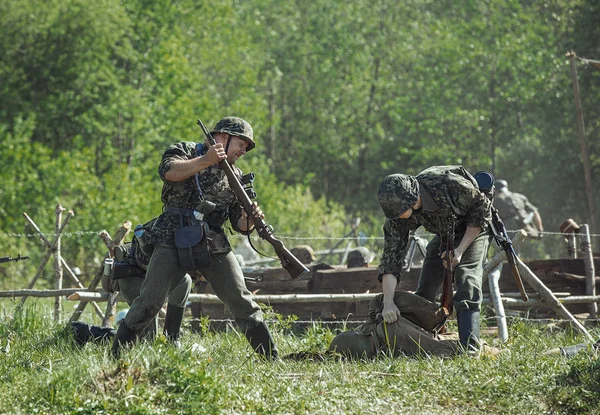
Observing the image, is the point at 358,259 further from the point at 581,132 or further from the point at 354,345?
the point at 354,345

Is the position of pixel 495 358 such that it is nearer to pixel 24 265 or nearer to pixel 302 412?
pixel 302 412

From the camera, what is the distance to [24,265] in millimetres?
23109

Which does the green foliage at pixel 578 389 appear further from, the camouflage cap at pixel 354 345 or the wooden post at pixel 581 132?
the wooden post at pixel 581 132

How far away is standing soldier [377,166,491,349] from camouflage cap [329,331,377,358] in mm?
267

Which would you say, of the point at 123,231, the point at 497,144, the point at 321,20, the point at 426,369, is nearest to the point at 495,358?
the point at 426,369

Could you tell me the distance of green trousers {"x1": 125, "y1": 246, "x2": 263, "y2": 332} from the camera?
714cm

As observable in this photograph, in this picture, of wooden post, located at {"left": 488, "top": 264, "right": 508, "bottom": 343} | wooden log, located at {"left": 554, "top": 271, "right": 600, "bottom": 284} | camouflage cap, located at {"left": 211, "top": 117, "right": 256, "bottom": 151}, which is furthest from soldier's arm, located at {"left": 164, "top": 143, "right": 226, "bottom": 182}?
wooden log, located at {"left": 554, "top": 271, "right": 600, "bottom": 284}

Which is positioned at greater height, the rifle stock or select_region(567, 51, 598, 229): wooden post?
select_region(567, 51, 598, 229): wooden post

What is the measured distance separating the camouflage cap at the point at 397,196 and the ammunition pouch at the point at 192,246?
4.54 ft

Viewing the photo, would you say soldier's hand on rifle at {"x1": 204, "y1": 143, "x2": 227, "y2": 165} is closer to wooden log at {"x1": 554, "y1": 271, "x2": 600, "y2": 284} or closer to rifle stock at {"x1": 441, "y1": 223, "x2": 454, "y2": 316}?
rifle stock at {"x1": 441, "y1": 223, "x2": 454, "y2": 316}

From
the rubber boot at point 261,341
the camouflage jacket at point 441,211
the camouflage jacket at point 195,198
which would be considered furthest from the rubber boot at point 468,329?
the camouflage jacket at point 195,198

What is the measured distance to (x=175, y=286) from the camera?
744cm

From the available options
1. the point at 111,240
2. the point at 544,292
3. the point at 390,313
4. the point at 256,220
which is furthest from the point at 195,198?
the point at 544,292

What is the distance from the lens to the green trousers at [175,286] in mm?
7141
